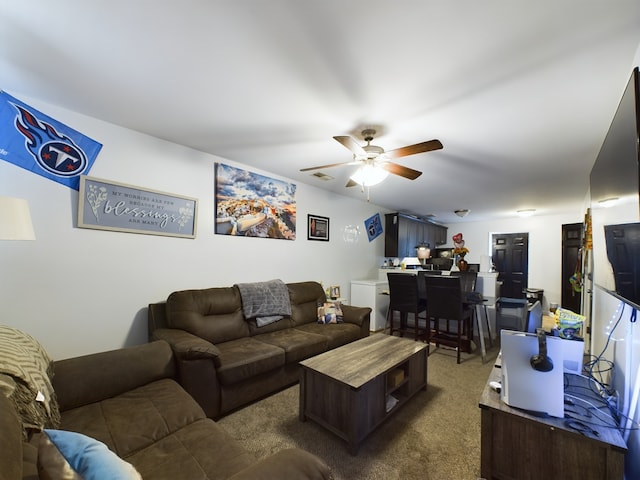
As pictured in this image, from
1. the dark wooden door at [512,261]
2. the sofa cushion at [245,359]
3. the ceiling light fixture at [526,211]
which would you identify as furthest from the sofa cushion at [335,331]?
the dark wooden door at [512,261]

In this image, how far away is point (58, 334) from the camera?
2035 millimetres

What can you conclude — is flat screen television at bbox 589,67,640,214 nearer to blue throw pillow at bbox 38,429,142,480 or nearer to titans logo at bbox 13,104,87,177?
blue throw pillow at bbox 38,429,142,480

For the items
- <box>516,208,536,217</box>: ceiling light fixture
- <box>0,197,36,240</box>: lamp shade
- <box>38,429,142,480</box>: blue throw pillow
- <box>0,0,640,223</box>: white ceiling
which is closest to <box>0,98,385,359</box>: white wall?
<box>0,0,640,223</box>: white ceiling

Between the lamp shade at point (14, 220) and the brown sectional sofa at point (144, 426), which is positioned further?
the lamp shade at point (14, 220)

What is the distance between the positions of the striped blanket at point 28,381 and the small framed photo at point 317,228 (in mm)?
3078

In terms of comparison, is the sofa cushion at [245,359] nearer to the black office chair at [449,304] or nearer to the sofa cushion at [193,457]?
the sofa cushion at [193,457]

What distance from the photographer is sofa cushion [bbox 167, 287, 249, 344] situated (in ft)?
7.89

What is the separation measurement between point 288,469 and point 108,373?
141cm

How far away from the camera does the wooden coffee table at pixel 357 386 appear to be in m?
1.77

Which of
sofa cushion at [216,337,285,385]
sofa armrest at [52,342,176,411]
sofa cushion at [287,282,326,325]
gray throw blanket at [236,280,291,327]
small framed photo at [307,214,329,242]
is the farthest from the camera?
small framed photo at [307,214,329,242]

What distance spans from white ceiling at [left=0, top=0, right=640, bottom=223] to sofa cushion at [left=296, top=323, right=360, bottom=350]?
2.01 m

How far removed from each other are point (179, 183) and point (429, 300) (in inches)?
130

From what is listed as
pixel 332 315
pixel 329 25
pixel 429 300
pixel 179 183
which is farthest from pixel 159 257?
pixel 429 300

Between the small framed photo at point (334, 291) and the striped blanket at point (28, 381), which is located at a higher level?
the striped blanket at point (28, 381)
